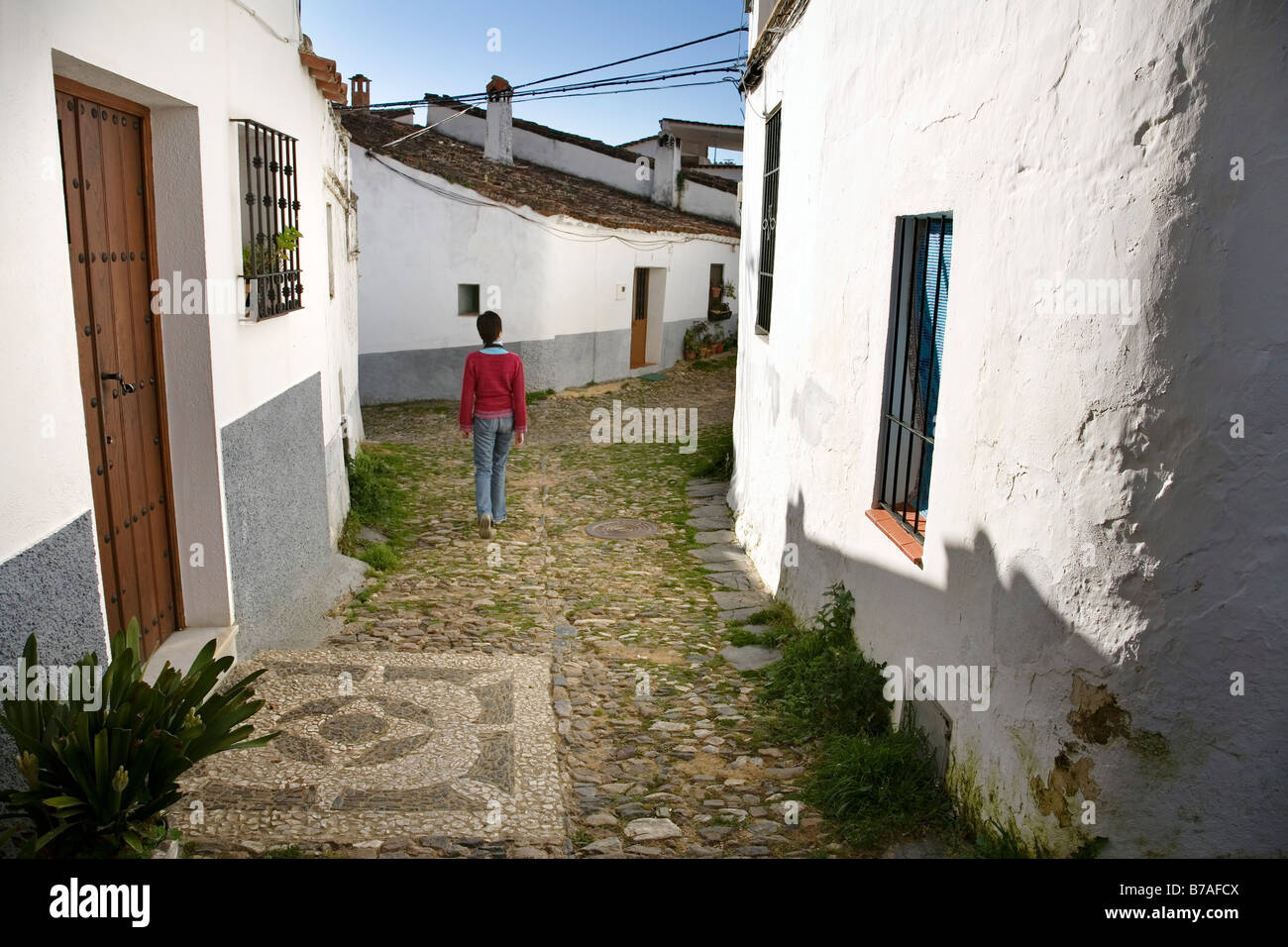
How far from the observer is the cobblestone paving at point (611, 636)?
3.74 metres

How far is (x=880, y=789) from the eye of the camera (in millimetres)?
3729

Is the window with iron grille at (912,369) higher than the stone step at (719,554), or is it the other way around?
the window with iron grille at (912,369)

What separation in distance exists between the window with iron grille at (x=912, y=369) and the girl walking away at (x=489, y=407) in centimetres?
381

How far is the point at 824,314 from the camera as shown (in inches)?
220

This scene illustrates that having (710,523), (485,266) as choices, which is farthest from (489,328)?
(485,266)

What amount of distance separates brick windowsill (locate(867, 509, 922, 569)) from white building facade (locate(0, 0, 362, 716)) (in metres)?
3.00

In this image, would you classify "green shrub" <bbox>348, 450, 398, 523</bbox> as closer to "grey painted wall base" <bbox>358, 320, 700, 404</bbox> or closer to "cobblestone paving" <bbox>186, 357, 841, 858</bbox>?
"cobblestone paving" <bbox>186, 357, 841, 858</bbox>

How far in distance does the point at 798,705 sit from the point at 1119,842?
2.09 m

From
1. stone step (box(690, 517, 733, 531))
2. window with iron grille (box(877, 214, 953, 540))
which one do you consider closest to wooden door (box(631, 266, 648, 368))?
stone step (box(690, 517, 733, 531))

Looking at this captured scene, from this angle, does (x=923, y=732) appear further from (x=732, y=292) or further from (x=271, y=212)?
(x=732, y=292)

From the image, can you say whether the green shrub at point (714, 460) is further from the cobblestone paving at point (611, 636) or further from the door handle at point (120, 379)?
the door handle at point (120, 379)

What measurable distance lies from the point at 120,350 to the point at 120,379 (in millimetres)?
144

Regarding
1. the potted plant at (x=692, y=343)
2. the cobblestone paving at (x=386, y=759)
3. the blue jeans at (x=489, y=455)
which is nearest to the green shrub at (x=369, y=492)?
the blue jeans at (x=489, y=455)
